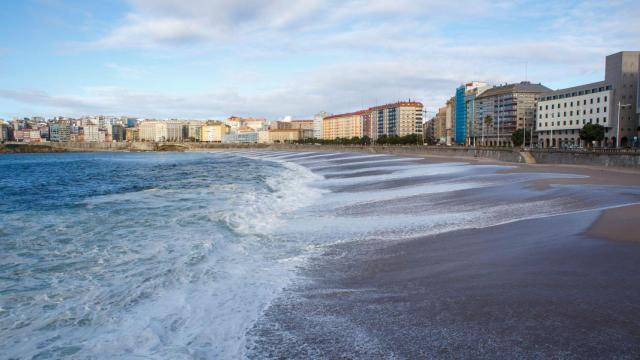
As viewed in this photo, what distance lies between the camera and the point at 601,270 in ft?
20.5

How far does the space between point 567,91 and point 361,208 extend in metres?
75.1

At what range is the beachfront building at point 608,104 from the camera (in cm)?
6594

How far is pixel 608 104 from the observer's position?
67.4m

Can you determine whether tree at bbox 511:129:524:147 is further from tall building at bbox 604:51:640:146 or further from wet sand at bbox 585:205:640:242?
Answer: wet sand at bbox 585:205:640:242

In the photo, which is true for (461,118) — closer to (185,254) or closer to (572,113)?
(572,113)

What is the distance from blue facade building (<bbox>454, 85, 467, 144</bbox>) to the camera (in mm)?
128500

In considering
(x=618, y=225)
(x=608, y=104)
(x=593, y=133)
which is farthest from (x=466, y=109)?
(x=618, y=225)

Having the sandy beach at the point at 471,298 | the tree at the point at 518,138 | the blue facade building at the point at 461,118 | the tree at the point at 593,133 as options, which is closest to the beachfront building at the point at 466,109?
the blue facade building at the point at 461,118

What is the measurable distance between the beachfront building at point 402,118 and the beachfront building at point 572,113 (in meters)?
69.4

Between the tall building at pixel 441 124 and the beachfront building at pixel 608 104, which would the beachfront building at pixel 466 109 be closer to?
the tall building at pixel 441 124

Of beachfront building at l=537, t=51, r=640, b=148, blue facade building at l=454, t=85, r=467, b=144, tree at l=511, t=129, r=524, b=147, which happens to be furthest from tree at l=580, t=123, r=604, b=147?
blue facade building at l=454, t=85, r=467, b=144

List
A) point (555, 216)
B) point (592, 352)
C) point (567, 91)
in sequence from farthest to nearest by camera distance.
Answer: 1. point (567, 91)
2. point (555, 216)
3. point (592, 352)

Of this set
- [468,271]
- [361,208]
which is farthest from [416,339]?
[361,208]

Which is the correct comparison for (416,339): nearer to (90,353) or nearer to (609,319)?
(609,319)
